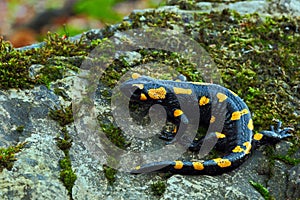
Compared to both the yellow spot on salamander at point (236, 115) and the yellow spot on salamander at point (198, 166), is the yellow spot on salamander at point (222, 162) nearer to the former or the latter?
the yellow spot on salamander at point (198, 166)

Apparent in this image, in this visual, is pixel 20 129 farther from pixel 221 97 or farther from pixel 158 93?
pixel 221 97

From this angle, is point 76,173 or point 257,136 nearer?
point 76,173

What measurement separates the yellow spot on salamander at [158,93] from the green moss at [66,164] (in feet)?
Result: 3.23

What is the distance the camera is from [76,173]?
11.0 feet

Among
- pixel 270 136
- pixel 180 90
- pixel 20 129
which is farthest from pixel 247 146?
pixel 20 129

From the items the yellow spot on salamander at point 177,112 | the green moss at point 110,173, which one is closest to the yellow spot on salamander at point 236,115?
the yellow spot on salamander at point 177,112

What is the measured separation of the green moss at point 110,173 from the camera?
134 inches

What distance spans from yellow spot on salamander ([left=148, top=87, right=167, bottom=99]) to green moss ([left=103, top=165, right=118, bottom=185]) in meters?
1.02

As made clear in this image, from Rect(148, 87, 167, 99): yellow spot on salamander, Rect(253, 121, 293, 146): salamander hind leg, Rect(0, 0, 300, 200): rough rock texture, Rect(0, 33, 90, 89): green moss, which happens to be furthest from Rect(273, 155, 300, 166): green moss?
Rect(0, 33, 90, 89): green moss

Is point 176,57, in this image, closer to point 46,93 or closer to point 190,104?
point 190,104

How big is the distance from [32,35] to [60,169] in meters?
5.54

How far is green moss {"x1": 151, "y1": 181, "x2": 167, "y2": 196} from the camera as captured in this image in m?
3.39

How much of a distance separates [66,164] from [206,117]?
149cm

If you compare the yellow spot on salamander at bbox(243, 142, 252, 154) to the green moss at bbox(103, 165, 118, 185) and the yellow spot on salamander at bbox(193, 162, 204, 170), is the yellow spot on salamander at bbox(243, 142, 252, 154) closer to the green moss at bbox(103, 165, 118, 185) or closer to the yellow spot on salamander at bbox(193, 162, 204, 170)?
the yellow spot on salamander at bbox(193, 162, 204, 170)
